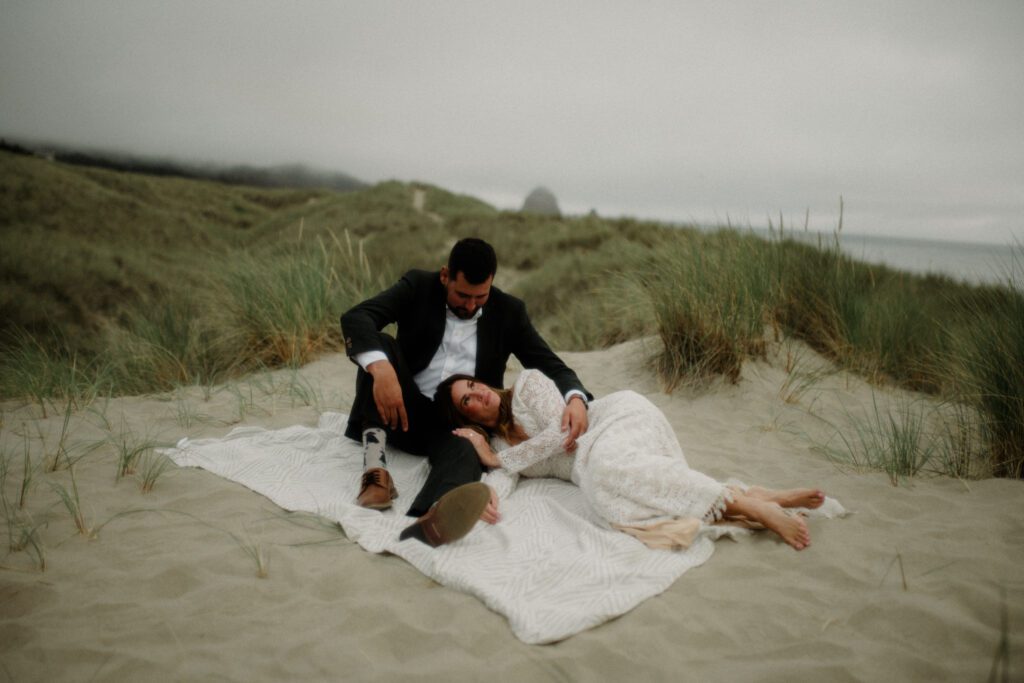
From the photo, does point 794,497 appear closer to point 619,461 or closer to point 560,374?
point 619,461

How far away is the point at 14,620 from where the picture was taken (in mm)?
1871

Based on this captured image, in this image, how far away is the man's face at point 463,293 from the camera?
295 cm

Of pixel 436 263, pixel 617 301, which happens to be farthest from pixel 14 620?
pixel 436 263

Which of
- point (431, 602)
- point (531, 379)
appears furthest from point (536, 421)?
point (431, 602)

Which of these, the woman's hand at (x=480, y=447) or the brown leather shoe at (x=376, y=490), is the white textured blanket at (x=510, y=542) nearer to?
the brown leather shoe at (x=376, y=490)

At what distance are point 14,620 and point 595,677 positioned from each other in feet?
6.12

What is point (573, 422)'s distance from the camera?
9.45ft

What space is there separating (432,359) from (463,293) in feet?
1.79

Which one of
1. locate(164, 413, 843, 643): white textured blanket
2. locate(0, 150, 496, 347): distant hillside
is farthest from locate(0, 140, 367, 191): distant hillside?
locate(164, 413, 843, 643): white textured blanket

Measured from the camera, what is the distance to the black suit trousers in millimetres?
2697

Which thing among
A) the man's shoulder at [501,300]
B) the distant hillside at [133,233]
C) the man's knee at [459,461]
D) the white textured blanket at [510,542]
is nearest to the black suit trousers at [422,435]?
the man's knee at [459,461]

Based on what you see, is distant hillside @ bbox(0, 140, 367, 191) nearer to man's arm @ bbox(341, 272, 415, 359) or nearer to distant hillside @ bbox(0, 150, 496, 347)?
distant hillside @ bbox(0, 150, 496, 347)

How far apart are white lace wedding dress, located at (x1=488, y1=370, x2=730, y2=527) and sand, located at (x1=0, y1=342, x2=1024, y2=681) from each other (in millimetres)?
280

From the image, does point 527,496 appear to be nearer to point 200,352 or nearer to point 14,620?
point 14,620
